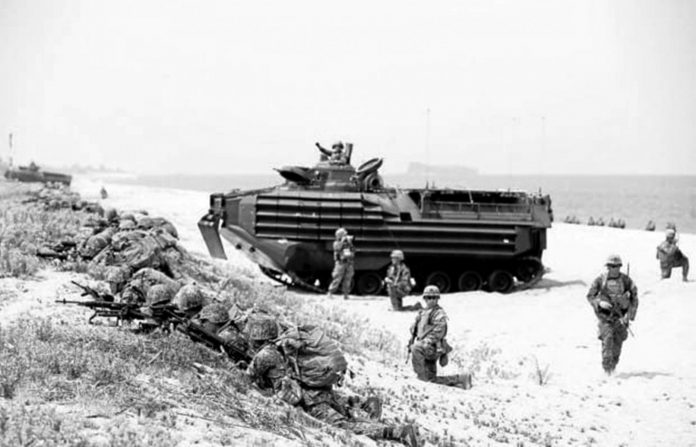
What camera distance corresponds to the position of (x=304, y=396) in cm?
862

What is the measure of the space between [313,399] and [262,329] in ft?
2.88

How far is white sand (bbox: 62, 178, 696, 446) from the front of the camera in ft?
33.3

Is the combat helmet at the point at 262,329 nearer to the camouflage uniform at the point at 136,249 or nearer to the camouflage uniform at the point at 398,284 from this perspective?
the camouflage uniform at the point at 136,249

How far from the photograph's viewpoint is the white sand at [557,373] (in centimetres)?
1016

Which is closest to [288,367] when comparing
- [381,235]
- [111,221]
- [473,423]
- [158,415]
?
[158,415]

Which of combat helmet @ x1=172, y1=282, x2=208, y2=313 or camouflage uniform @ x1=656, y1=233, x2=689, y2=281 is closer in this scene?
combat helmet @ x1=172, y1=282, x2=208, y2=313

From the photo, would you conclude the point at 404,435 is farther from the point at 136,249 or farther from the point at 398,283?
the point at 398,283

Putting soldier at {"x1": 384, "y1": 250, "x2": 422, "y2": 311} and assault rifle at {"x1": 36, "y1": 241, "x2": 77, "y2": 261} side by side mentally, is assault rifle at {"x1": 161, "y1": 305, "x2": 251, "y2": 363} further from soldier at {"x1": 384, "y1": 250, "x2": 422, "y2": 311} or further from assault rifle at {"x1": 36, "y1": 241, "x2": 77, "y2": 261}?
soldier at {"x1": 384, "y1": 250, "x2": 422, "y2": 311}

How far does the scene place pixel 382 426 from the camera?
27.2 feet

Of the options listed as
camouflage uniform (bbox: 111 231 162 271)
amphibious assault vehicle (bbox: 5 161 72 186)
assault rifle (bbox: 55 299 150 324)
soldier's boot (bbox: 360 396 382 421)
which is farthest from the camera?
amphibious assault vehicle (bbox: 5 161 72 186)

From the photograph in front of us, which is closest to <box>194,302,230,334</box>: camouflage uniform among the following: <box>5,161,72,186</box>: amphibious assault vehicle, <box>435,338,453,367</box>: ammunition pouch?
<box>435,338,453,367</box>: ammunition pouch

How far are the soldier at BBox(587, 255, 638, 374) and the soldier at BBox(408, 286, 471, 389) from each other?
2.21 metres

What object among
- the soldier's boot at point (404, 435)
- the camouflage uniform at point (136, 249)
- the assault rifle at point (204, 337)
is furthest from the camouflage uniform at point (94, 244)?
the soldier's boot at point (404, 435)

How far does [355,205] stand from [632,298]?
9.53 metres
